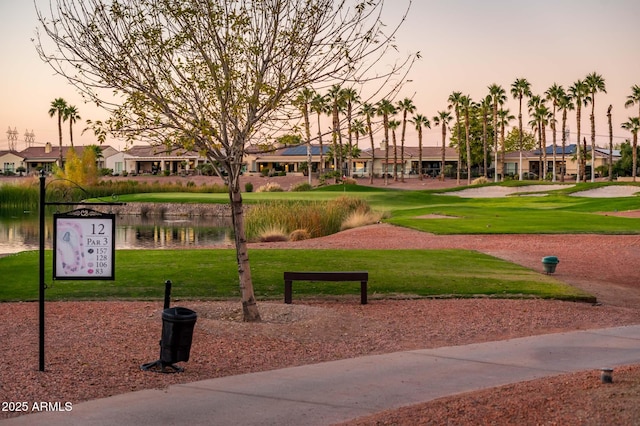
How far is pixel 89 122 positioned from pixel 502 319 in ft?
26.4

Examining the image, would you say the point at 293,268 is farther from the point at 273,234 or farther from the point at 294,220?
the point at 294,220

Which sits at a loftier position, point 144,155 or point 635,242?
point 144,155

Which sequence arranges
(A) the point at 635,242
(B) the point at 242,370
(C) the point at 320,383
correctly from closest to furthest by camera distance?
(C) the point at 320,383
(B) the point at 242,370
(A) the point at 635,242

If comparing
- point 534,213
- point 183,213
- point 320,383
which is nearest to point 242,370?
point 320,383

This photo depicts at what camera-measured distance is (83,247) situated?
1199 cm

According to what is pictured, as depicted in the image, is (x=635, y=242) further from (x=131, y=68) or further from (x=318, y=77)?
(x=131, y=68)

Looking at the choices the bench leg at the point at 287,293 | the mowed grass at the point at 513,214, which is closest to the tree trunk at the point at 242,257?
the bench leg at the point at 287,293

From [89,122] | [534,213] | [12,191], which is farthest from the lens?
[12,191]

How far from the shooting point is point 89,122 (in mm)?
→ 14500

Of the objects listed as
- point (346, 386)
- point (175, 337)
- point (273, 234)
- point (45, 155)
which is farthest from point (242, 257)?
point (45, 155)

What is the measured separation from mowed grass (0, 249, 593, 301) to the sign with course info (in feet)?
20.2

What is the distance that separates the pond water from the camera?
1523 inches

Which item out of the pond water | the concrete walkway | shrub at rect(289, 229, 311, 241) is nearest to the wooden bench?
the concrete walkway

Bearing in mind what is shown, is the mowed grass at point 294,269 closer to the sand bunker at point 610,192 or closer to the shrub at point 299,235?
the shrub at point 299,235
